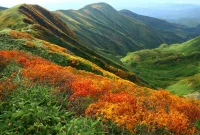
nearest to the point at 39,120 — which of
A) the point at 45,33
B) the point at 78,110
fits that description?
the point at 78,110

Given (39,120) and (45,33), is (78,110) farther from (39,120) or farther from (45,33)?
(45,33)

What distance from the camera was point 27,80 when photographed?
2330 centimetres

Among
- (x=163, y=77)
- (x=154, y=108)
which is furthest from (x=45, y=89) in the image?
(x=163, y=77)

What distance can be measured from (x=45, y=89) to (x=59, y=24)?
124134 mm

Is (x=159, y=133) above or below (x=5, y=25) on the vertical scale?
above

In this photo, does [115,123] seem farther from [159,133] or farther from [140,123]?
[159,133]

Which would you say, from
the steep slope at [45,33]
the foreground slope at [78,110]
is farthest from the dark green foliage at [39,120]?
the steep slope at [45,33]

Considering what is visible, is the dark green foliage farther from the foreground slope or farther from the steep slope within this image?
the steep slope

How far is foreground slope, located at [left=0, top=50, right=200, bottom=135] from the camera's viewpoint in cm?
1542

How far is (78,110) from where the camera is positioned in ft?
61.7

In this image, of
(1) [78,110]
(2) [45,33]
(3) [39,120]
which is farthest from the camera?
(2) [45,33]

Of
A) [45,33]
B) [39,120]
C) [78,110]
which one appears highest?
[39,120]

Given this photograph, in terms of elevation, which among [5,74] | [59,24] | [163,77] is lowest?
[163,77]

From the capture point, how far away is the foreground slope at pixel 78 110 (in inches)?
607
